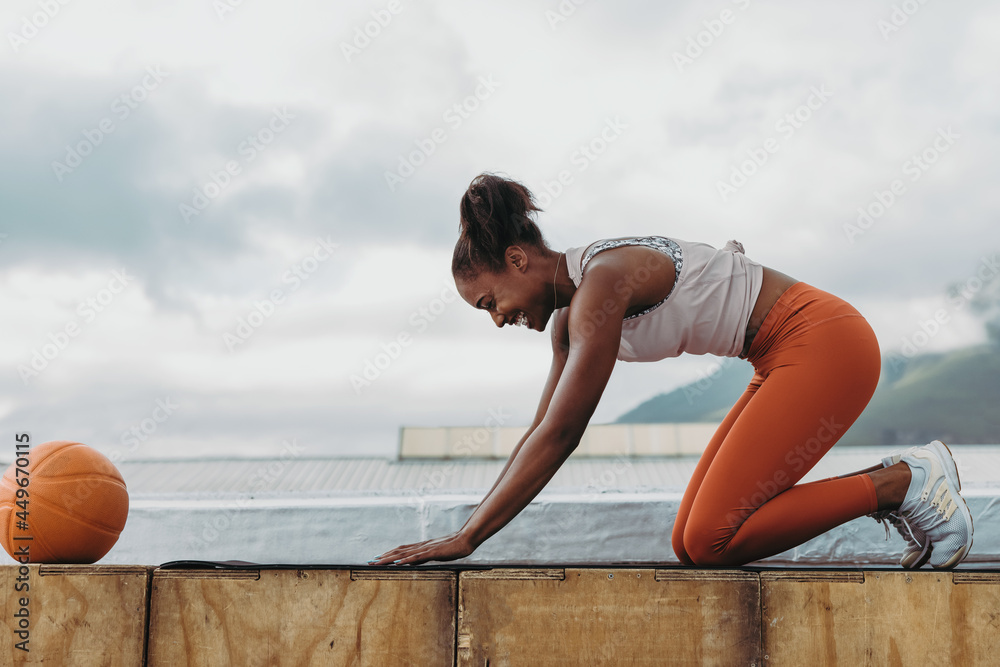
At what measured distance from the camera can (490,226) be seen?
1902 mm

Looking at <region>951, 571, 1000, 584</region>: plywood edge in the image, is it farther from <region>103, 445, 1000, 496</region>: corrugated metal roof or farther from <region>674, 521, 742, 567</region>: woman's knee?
<region>103, 445, 1000, 496</region>: corrugated metal roof

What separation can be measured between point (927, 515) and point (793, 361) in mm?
475

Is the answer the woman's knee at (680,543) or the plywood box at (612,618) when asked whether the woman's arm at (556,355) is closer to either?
the woman's knee at (680,543)

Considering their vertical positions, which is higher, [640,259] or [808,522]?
[640,259]

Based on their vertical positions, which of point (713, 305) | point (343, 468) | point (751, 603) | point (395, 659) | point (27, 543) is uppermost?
point (343, 468)

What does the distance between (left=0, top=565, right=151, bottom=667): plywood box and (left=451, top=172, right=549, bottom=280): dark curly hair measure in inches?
41.1

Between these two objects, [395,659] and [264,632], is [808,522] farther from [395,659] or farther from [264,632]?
[264,632]

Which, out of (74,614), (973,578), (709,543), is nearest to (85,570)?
(74,614)

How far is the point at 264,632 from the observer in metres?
1.49

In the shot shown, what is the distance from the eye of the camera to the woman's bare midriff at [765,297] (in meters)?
1.87

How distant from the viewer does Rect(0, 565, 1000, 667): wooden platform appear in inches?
56.8

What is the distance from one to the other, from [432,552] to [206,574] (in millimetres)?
472

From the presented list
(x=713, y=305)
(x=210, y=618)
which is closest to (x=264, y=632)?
(x=210, y=618)

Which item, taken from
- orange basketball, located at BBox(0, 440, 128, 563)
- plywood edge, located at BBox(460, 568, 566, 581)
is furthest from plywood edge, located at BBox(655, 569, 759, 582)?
orange basketball, located at BBox(0, 440, 128, 563)
